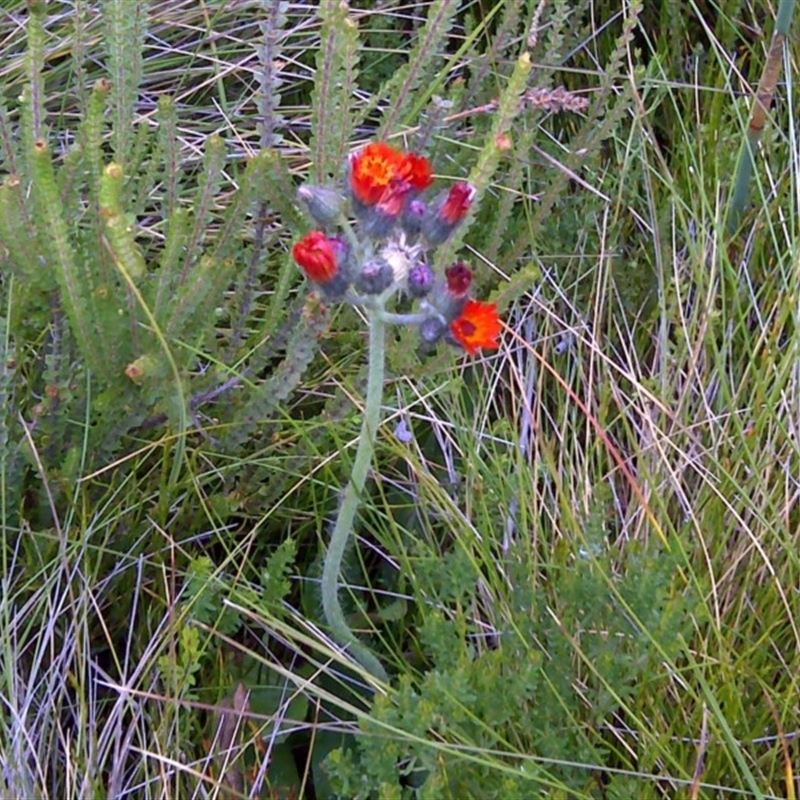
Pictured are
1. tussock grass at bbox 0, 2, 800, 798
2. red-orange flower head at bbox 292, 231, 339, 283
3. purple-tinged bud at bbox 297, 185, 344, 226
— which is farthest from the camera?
tussock grass at bbox 0, 2, 800, 798

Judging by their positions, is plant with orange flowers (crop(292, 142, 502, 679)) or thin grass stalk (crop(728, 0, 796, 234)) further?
thin grass stalk (crop(728, 0, 796, 234))

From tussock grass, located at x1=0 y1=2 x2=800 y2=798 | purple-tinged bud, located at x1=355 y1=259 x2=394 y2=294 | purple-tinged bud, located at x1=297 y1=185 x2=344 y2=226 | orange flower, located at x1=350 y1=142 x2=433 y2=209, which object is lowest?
tussock grass, located at x1=0 y1=2 x2=800 y2=798

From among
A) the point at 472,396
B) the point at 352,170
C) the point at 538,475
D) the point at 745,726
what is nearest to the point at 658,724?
the point at 745,726

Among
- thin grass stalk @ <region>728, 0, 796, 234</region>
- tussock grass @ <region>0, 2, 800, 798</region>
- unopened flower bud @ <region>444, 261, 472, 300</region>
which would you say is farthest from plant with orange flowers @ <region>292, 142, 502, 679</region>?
thin grass stalk @ <region>728, 0, 796, 234</region>

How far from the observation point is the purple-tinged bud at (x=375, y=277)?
141cm

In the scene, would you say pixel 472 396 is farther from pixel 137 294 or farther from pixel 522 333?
pixel 137 294

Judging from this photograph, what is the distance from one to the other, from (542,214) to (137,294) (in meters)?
0.83

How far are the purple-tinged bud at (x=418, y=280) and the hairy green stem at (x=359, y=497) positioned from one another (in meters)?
0.05

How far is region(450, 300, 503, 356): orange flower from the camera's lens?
145 cm

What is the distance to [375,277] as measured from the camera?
4.64ft

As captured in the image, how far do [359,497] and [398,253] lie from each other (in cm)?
32

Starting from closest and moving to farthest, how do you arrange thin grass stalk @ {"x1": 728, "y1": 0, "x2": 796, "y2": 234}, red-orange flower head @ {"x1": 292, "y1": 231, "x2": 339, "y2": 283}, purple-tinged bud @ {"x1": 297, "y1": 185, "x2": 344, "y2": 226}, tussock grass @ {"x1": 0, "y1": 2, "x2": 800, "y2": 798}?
red-orange flower head @ {"x1": 292, "y1": 231, "x2": 339, "y2": 283}, purple-tinged bud @ {"x1": 297, "y1": 185, "x2": 344, "y2": 226}, tussock grass @ {"x1": 0, "y1": 2, "x2": 800, "y2": 798}, thin grass stalk @ {"x1": 728, "y1": 0, "x2": 796, "y2": 234}

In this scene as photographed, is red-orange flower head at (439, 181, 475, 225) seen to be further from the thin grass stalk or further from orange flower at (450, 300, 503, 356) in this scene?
the thin grass stalk

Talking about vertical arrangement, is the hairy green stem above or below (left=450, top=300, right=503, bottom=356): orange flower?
below
